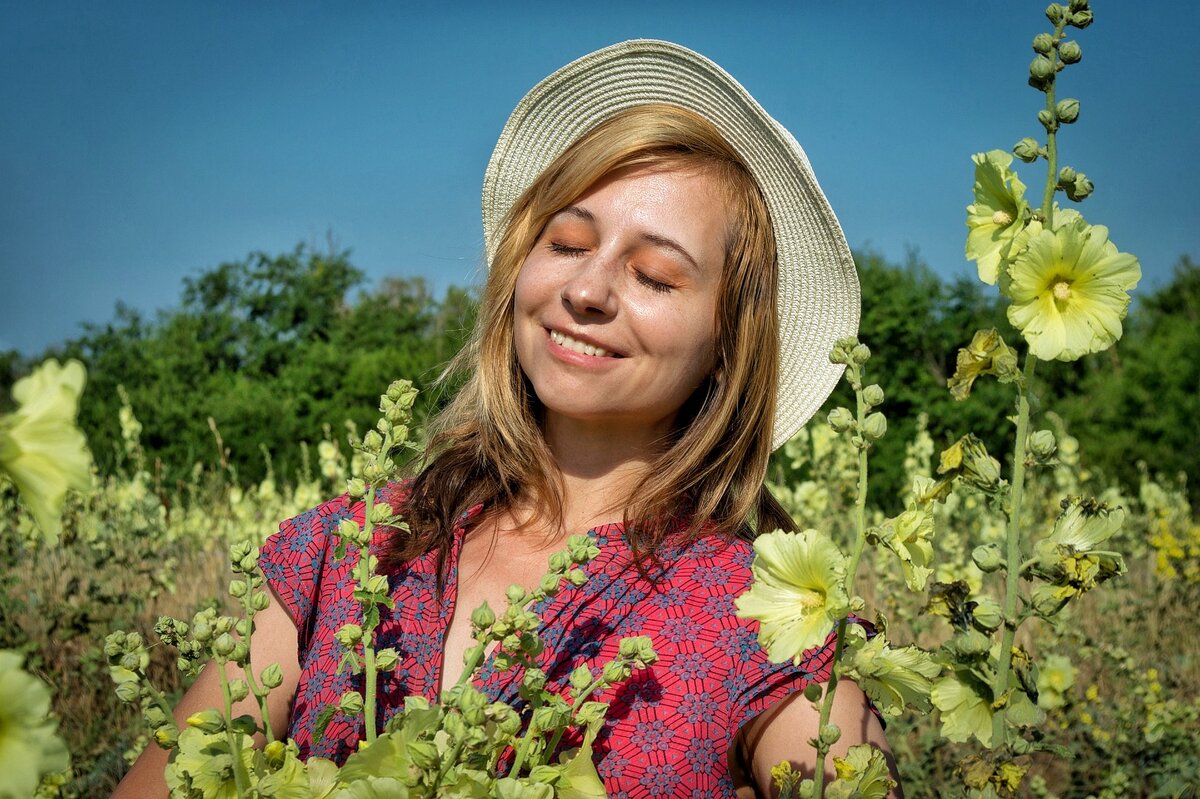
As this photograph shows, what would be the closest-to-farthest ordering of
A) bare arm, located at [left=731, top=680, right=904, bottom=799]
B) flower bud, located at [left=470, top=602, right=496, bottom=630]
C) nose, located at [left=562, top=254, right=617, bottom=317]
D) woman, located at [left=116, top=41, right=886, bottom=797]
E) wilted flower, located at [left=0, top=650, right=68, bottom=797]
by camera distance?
wilted flower, located at [left=0, top=650, right=68, bottom=797], flower bud, located at [left=470, top=602, right=496, bottom=630], bare arm, located at [left=731, top=680, right=904, bottom=799], woman, located at [left=116, top=41, right=886, bottom=797], nose, located at [left=562, top=254, right=617, bottom=317]

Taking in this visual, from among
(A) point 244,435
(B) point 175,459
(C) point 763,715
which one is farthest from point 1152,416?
(C) point 763,715

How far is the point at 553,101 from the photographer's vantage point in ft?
7.23

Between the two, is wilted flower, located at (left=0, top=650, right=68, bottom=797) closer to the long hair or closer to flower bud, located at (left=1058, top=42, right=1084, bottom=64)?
flower bud, located at (left=1058, top=42, right=1084, bottom=64)

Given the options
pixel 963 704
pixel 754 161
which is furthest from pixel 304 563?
pixel 963 704

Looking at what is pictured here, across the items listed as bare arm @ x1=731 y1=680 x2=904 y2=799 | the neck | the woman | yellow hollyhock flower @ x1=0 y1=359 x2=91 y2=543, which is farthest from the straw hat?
yellow hollyhock flower @ x1=0 y1=359 x2=91 y2=543

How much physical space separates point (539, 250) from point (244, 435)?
337 inches

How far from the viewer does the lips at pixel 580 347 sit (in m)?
1.70

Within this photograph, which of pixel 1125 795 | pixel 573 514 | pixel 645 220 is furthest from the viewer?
pixel 1125 795

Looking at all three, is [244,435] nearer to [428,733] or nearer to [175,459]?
[175,459]

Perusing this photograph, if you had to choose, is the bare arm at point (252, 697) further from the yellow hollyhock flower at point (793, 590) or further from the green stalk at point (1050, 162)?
the green stalk at point (1050, 162)

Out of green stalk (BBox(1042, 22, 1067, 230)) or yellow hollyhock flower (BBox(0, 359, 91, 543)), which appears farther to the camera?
green stalk (BBox(1042, 22, 1067, 230))

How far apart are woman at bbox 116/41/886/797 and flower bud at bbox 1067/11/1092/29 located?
79 cm

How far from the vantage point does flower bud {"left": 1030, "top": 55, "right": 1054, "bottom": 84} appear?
975 millimetres

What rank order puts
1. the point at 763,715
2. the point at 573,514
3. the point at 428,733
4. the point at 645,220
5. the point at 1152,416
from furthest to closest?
the point at 1152,416
the point at 573,514
the point at 645,220
the point at 763,715
the point at 428,733
